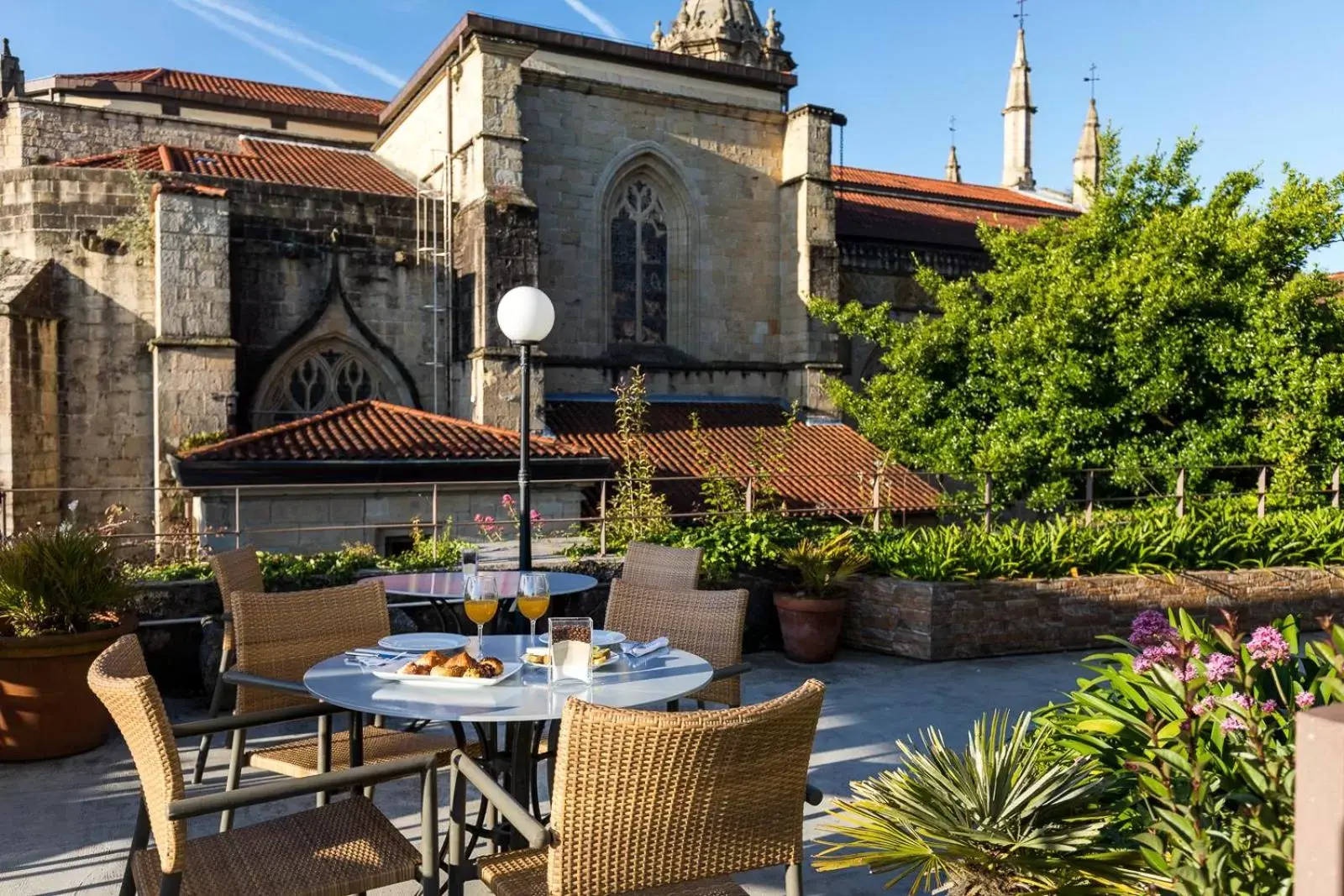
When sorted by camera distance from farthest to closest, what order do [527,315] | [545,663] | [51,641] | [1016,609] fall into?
[1016,609] → [527,315] → [51,641] → [545,663]

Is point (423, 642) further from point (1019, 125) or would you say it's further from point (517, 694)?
point (1019, 125)

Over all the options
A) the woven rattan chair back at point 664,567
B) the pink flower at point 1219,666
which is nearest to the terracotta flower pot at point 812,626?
the woven rattan chair back at point 664,567

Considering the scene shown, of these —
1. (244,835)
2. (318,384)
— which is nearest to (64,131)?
(318,384)

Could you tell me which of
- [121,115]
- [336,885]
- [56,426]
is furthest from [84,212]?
[336,885]

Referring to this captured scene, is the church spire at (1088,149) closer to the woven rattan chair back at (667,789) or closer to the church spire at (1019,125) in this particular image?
the church spire at (1019,125)

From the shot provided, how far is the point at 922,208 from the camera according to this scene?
25906mm

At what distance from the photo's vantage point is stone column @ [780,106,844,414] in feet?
65.2

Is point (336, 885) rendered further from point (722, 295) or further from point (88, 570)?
point (722, 295)

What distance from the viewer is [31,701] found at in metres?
5.46

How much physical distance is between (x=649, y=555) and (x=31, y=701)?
11.5ft

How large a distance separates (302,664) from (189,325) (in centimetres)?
1234

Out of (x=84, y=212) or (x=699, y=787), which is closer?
(x=699, y=787)

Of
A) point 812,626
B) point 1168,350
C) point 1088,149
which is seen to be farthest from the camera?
point 1088,149

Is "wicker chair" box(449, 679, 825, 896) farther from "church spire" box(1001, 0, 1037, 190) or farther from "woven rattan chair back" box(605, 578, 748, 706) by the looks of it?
"church spire" box(1001, 0, 1037, 190)
